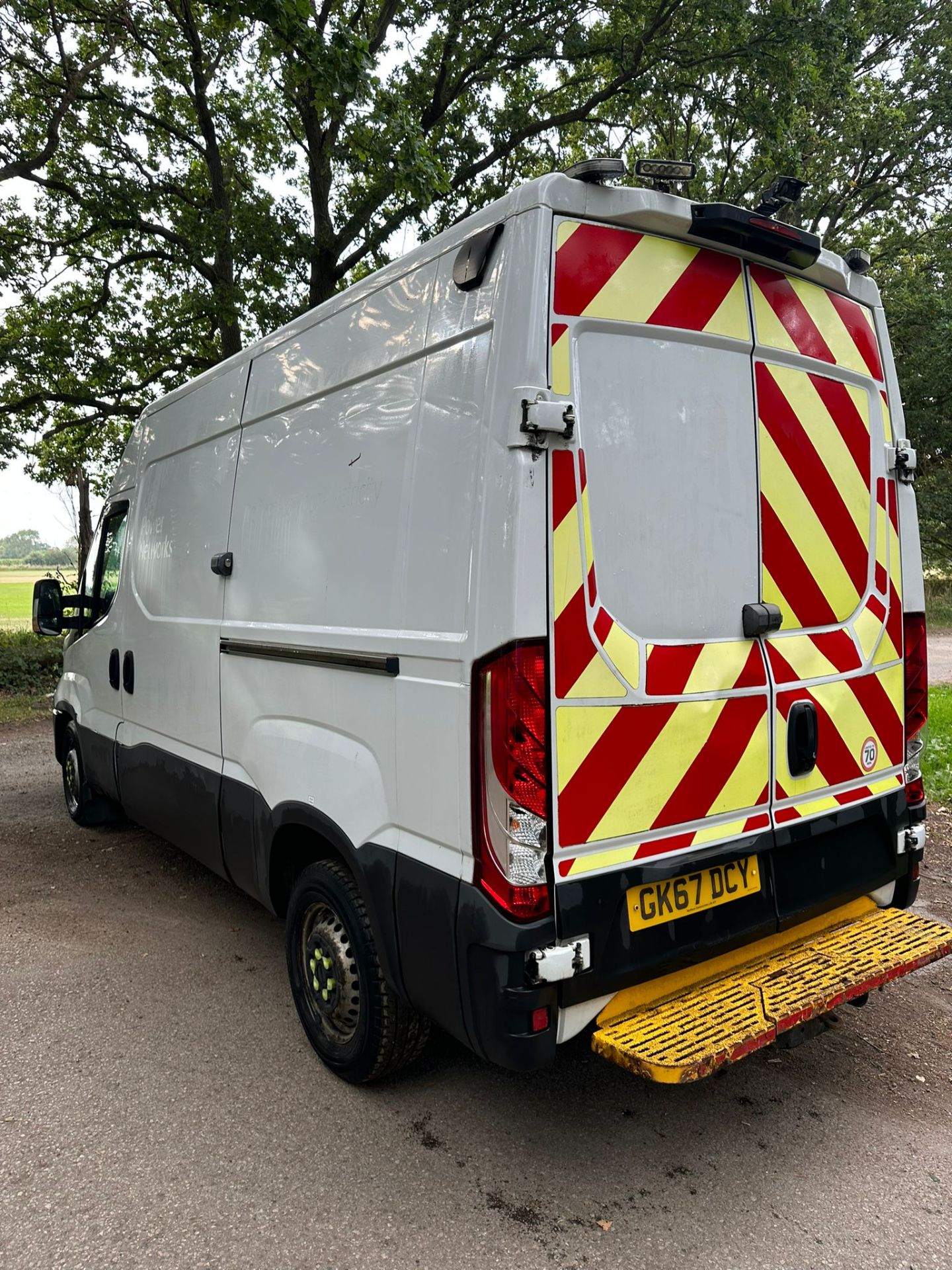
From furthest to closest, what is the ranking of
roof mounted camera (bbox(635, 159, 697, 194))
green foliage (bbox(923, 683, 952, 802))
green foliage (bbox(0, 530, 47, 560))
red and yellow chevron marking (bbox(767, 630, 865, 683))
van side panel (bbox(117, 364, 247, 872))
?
green foliage (bbox(0, 530, 47, 560)) → green foliage (bbox(923, 683, 952, 802)) → van side panel (bbox(117, 364, 247, 872)) → red and yellow chevron marking (bbox(767, 630, 865, 683)) → roof mounted camera (bbox(635, 159, 697, 194))

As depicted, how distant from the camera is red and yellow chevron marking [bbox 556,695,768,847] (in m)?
2.19

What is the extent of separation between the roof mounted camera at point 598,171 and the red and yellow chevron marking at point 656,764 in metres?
1.38

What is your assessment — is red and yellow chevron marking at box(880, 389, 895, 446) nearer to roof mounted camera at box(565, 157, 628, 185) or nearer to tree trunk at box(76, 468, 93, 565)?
roof mounted camera at box(565, 157, 628, 185)

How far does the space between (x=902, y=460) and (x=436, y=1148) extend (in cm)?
276

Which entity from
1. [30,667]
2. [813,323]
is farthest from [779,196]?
[30,667]

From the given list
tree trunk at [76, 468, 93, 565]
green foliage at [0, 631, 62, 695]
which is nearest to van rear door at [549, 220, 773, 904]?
green foliage at [0, 631, 62, 695]

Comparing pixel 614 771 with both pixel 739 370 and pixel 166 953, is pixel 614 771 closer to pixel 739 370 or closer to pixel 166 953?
pixel 739 370

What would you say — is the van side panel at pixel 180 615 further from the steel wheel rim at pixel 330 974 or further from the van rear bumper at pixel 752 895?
the van rear bumper at pixel 752 895

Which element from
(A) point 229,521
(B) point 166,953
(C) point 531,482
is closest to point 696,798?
(C) point 531,482

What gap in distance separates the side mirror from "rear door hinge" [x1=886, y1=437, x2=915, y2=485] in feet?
14.0

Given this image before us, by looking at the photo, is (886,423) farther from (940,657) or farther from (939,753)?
(940,657)

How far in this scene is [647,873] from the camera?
7.54ft

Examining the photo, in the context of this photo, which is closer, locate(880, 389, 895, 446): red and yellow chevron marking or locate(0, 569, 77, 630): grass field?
locate(880, 389, 895, 446): red and yellow chevron marking

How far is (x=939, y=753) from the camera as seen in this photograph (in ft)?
22.7
